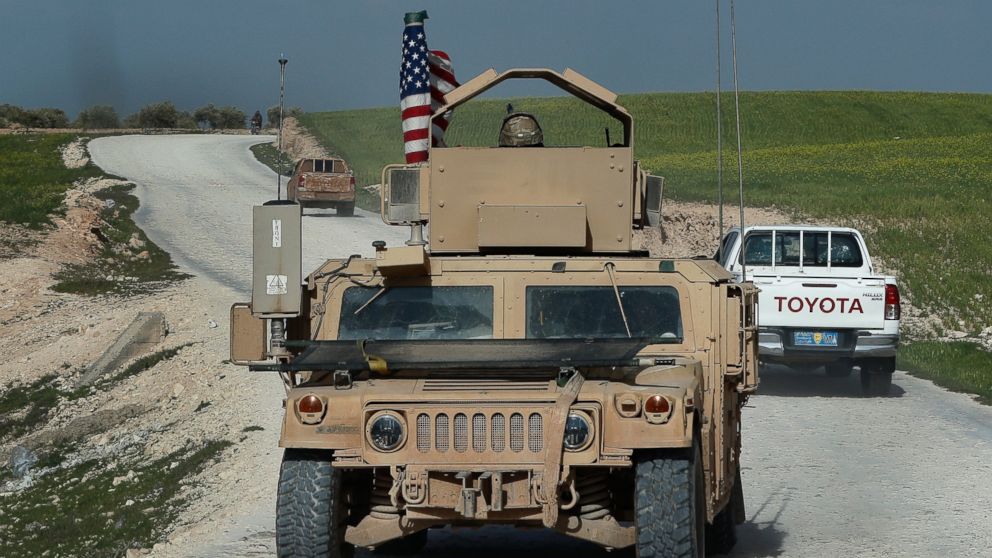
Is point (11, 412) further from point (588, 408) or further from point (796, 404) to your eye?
point (588, 408)

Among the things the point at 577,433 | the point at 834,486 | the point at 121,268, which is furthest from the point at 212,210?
Answer: the point at 577,433

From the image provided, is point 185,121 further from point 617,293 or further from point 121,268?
point 617,293

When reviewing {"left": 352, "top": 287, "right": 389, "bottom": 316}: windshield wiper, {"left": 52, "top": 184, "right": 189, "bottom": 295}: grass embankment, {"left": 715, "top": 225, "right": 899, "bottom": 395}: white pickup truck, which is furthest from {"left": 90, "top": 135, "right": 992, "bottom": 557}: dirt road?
{"left": 52, "top": 184, "right": 189, "bottom": 295}: grass embankment

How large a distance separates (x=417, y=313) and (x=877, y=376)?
1026cm

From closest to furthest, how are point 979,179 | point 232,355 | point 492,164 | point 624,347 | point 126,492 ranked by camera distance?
point 624,347 → point 232,355 → point 492,164 → point 126,492 → point 979,179

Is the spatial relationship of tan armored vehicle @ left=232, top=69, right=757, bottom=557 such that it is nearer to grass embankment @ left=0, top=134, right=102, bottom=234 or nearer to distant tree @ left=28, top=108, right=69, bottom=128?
grass embankment @ left=0, top=134, right=102, bottom=234

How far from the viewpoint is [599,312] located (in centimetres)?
815

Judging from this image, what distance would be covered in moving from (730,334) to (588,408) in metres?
1.65

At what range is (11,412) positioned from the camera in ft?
60.7

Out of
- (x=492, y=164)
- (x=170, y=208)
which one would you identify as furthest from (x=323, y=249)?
(x=492, y=164)

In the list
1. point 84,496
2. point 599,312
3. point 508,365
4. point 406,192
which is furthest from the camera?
point 84,496

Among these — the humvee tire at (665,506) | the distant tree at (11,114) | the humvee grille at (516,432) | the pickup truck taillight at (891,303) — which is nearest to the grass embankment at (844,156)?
the pickup truck taillight at (891,303)

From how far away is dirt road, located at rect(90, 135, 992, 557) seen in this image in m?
9.23

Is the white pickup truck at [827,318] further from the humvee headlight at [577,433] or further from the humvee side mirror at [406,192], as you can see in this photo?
the humvee headlight at [577,433]
